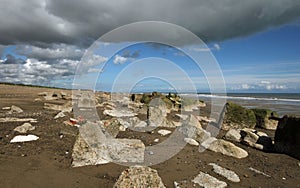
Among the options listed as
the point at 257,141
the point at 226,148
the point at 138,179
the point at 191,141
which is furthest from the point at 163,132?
the point at 138,179

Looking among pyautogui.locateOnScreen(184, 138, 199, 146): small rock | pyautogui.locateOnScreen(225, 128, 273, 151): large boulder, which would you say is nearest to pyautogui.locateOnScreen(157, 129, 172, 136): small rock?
pyautogui.locateOnScreen(184, 138, 199, 146): small rock

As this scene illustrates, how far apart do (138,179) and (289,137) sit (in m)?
6.52

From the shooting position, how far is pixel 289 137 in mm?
8742

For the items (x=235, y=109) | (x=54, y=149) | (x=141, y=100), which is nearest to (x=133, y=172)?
(x=54, y=149)

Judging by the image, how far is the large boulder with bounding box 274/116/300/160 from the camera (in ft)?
27.6

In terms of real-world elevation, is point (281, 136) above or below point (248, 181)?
above

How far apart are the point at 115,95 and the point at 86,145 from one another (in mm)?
25118

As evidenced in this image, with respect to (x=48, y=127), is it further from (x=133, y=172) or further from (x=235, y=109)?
(x=235, y=109)

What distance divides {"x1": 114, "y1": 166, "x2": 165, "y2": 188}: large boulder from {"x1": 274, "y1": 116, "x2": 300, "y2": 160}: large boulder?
231 inches

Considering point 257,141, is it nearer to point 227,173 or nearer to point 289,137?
point 289,137

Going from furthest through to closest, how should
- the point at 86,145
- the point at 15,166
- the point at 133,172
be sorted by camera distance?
1. the point at 86,145
2. the point at 15,166
3. the point at 133,172

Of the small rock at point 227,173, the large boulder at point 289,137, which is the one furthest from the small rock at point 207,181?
the large boulder at point 289,137

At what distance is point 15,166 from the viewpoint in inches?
239

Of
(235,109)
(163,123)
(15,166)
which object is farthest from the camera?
(235,109)
